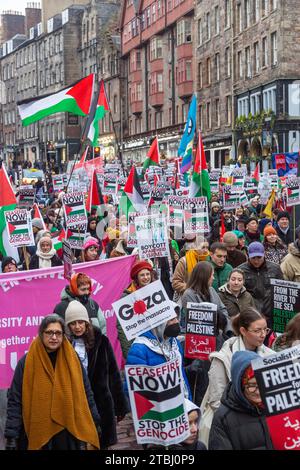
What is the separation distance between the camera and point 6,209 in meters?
12.8

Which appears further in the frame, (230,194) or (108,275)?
(230,194)

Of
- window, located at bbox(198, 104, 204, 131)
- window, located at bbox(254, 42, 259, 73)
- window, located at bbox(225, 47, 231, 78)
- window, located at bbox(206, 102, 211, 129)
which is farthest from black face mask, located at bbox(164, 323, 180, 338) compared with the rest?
window, located at bbox(198, 104, 204, 131)

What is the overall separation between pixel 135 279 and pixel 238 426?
3.42 metres

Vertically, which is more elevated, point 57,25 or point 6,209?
point 57,25

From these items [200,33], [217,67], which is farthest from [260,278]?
[200,33]

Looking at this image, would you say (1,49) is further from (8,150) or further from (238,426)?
(238,426)

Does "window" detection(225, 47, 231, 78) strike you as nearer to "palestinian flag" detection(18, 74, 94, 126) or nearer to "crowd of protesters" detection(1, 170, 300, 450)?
"palestinian flag" detection(18, 74, 94, 126)

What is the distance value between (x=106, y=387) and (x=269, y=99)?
122 feet

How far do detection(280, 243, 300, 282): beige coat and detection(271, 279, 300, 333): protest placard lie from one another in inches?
51.9

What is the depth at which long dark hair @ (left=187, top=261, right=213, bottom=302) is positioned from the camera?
24.9ft

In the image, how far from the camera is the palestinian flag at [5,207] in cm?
1252

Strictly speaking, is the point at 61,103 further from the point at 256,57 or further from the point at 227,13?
the point at 227,13

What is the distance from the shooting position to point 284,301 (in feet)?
25.2
